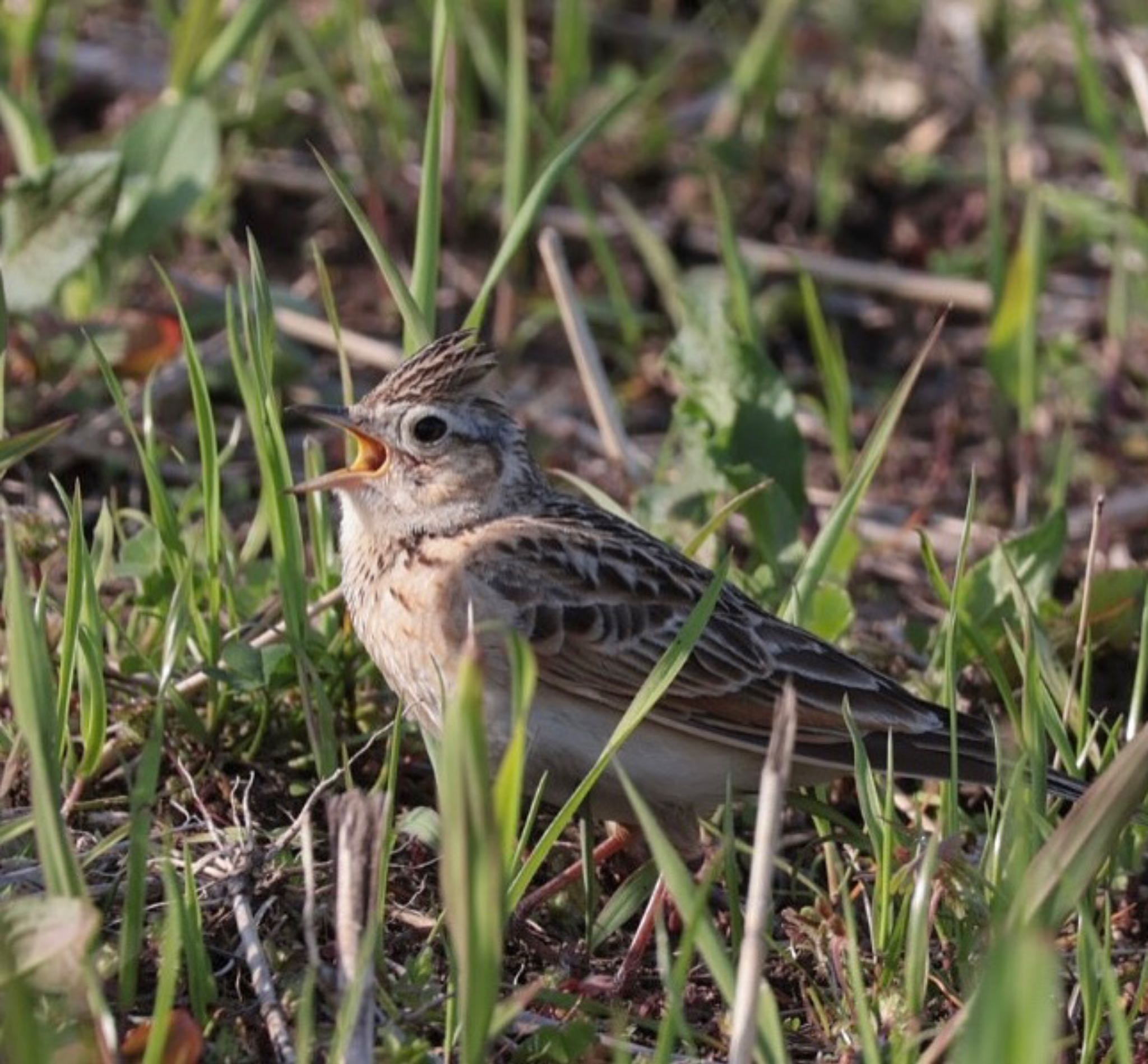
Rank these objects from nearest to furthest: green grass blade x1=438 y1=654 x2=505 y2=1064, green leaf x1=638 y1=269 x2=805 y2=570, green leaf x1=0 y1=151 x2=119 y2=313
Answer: green grass blade x1=438 y1=654 x2=505 y2=1064
green leaf x1=638 y1=269 x2=805 y2=570
green leaf x1=0 y1=151 x2=119 y2=313

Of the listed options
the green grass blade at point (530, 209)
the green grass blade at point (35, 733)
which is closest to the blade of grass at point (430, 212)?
the green grass blade at point (530, 209)

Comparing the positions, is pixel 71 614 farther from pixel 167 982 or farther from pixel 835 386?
pixel 835 386

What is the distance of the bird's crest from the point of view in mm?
5199

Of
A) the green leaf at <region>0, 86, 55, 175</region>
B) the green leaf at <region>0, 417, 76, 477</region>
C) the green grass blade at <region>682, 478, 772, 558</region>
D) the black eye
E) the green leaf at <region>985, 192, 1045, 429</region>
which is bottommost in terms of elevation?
the green leaf at <region>985, 192, 1045, 429</region>

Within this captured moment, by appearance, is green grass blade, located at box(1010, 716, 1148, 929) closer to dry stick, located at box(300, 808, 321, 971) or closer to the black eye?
dry stick, located at box(300, 808, 321, 971)

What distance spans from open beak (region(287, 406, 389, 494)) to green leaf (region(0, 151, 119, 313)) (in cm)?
126

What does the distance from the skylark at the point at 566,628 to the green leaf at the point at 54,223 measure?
1.35m

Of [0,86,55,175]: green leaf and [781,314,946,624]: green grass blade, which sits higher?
[0,86,55,175]: green leaf

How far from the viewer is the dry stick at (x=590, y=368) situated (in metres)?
6.64

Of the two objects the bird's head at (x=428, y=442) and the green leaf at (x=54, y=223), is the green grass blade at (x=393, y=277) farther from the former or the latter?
the green leaf at (x=54, y=223)

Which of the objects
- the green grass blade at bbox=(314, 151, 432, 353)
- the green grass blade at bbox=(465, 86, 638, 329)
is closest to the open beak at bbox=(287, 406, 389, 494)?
the green grass blade at bbox=(314, 151, 432, 353)

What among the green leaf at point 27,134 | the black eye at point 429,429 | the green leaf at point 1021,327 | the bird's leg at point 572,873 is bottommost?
the bird's leg at point 572,873

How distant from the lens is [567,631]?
5078 mm

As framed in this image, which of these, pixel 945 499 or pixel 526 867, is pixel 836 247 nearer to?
pixel 945 499
